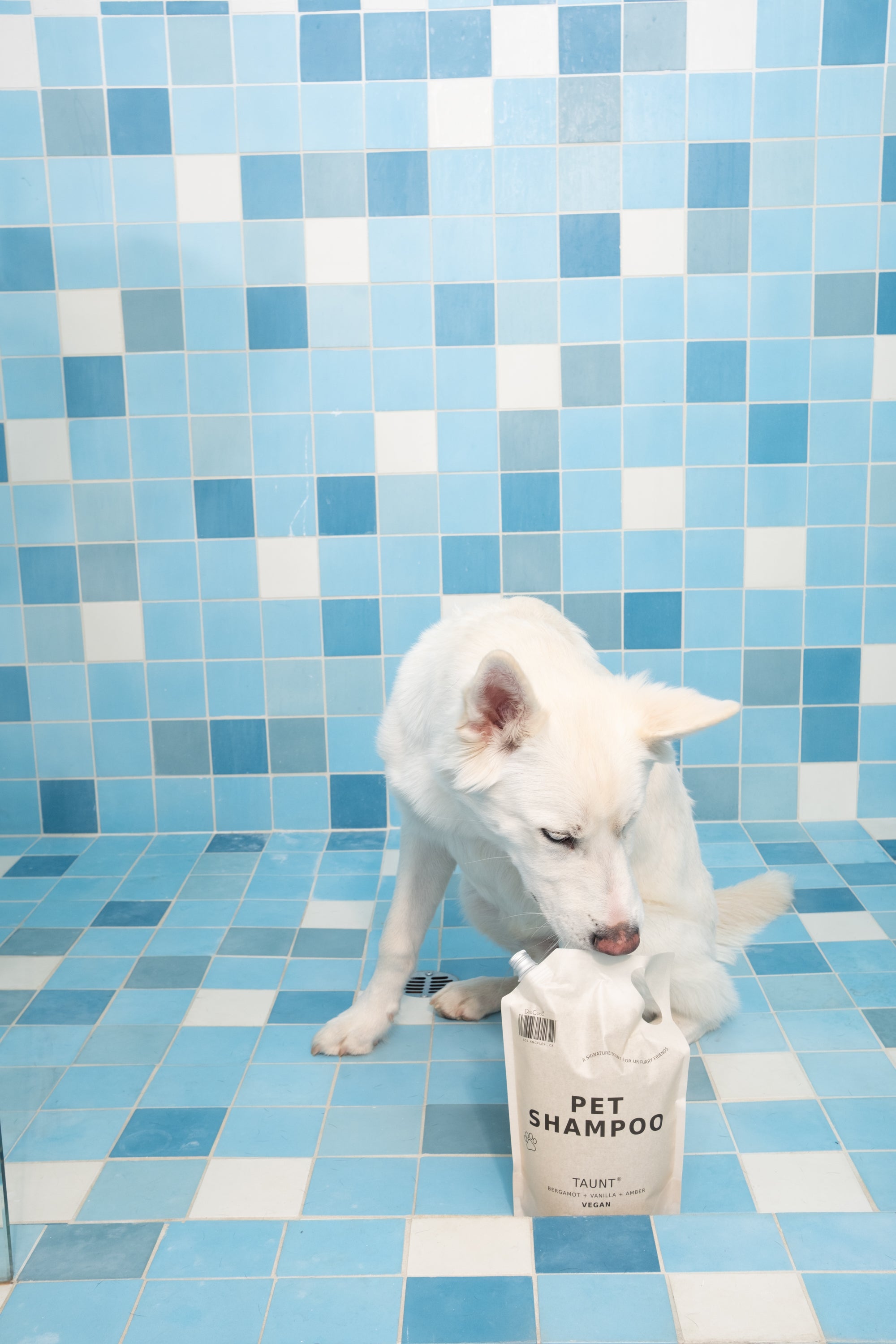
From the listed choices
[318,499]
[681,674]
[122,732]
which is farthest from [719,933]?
[122,732]

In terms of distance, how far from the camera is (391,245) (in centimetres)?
281

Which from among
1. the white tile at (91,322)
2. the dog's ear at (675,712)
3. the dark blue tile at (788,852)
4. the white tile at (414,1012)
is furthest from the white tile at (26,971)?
the dark blue tile at (788,852)

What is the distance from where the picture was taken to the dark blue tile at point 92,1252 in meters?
1.38

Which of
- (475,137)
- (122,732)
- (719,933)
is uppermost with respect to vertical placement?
(475,137)

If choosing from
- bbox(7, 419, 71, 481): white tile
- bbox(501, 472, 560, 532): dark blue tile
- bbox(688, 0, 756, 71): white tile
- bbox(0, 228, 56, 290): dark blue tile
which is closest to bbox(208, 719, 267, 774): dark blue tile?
→ bbox(7, 419, 71, 481): white tile

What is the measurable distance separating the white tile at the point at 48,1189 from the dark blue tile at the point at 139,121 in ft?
8.06

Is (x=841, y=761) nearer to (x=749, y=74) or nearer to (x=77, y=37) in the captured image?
(x=749, y=74)

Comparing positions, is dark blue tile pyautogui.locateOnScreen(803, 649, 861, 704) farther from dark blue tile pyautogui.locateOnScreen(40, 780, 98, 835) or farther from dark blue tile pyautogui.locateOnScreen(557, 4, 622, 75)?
dark blue tile pyautogui.locateOnScreen(40, 780, 98, 835)

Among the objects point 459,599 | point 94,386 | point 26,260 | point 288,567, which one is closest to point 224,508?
point 288,567

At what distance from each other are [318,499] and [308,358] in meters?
0.39

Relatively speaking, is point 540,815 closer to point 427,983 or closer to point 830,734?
point 427,983

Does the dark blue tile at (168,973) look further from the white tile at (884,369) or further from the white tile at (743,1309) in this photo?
the white tile at (884,369)

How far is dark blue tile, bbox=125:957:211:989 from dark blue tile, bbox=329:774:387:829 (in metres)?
0.84

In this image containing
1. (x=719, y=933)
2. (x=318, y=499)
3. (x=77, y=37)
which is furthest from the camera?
(x=318, y=499)
